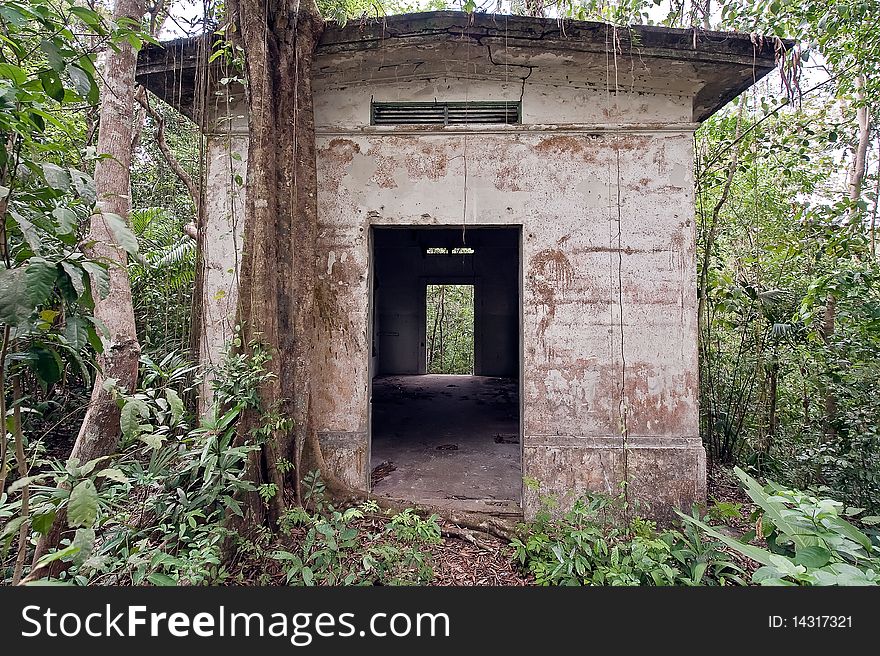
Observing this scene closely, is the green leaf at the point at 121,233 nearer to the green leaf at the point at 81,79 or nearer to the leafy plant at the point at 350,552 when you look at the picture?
the green leaf at the point at 81,79

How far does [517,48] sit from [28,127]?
325 cm

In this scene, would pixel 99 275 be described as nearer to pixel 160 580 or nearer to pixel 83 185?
pixel 83 185

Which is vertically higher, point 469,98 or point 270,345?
point 469,98

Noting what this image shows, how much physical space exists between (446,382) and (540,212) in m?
6.60

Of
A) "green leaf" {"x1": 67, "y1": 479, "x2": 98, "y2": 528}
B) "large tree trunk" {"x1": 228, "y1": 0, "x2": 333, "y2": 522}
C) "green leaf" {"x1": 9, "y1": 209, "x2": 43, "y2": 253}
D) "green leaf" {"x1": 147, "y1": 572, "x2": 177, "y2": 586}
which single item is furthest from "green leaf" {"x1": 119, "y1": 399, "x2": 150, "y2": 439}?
"large tree trunk" {"x1": 228, "y1": 0, "x2": 333, "y2": 522}

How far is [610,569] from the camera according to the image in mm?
2939

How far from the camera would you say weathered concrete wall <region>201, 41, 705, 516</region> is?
148 inches

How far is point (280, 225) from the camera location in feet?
11.3

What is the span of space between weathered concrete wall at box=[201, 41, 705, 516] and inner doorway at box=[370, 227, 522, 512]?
74 centimetres

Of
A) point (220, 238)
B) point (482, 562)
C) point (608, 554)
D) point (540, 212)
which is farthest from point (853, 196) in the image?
point (220, 238)

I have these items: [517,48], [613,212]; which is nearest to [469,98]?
[517,48]

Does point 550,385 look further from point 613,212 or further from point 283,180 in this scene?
point 283,180

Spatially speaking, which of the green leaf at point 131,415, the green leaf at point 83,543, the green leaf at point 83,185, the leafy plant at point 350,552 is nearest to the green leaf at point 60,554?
the green leaf at point 83,543

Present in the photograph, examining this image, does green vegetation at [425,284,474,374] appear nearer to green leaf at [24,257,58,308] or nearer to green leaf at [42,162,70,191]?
green leaf at [42,162,70,191]
